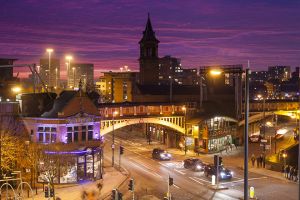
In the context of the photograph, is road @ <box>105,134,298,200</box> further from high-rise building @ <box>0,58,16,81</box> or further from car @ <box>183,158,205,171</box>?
high-rise building @ <box>0,58,16,81</box>

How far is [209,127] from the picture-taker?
73125mm

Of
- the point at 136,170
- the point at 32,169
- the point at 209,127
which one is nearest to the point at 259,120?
the point at 209,127

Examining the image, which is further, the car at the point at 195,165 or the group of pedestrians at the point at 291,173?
the car at the point at 195,165

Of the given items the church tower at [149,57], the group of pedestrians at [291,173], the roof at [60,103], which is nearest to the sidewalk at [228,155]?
the group of pedestrians at [291,173]

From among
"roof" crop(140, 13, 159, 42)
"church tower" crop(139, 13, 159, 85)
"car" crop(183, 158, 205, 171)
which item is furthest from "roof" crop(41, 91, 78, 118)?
"church tower" crop(139, 13, 159, 85)

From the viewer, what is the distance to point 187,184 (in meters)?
48.8

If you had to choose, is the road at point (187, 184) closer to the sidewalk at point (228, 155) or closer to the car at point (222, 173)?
the car at point (222, 173)

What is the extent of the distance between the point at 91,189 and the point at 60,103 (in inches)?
438

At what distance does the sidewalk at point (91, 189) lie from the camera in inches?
1735

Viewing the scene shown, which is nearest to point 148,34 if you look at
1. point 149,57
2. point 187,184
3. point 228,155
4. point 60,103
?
point 149,57

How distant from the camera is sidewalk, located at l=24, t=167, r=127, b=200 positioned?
44.1 metres

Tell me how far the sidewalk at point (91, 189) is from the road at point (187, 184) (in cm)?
153

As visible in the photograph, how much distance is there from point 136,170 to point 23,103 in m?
15.6

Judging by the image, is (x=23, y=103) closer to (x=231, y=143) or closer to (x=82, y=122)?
(x=82, y=122)
